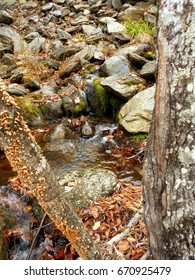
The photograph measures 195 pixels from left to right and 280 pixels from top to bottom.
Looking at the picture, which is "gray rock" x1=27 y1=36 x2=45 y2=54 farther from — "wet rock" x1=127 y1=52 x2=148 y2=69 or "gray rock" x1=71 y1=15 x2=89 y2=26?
"wet rock" x1=127 y1=52 x2=148 y2=69

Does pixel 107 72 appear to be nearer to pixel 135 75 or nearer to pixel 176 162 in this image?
pixel 135 75

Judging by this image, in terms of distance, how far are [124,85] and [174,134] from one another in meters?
4.92

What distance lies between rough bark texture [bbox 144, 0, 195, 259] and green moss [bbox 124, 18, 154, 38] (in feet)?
25.3

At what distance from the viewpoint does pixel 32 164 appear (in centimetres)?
180

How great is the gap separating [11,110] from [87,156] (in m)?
3.63

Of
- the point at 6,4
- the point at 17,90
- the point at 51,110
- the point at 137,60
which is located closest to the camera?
the point at 51,110

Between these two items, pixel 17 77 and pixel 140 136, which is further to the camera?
pixel 17 77

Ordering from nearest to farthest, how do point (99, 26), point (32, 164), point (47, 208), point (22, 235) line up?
point (32, 164) < point (47, 208) < point (22, 235) < point (99, 26)

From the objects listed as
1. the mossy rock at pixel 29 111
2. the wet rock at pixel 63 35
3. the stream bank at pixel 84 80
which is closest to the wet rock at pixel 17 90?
the stream bank at pixel 84 80

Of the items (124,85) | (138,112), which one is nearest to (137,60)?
(124,85)

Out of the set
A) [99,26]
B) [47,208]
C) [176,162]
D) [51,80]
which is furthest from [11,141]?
[99,26]

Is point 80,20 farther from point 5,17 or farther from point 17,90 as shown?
point 17,90

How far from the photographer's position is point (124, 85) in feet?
20.7

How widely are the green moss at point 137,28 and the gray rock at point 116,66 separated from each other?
1.97m
